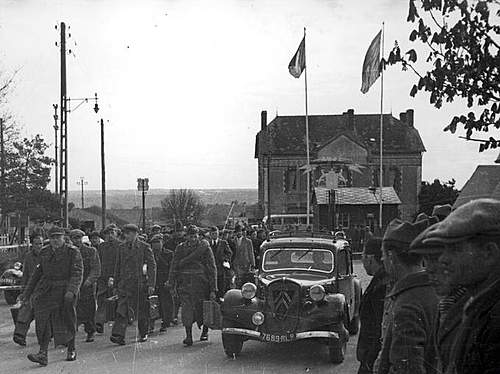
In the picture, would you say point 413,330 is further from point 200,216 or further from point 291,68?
point 200,216

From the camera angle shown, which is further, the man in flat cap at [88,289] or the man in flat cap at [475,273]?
the man in flat cap at [88,289]

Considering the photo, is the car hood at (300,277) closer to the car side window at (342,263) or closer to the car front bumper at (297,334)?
the car side window at (342,263)

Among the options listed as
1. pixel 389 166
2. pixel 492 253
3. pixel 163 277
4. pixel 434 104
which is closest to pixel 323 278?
pixel 163 277

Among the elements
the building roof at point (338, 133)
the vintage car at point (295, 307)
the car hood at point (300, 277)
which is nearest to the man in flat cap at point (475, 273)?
the vintage car at point (295, 307)

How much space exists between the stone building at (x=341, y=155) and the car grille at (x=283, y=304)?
46683mm

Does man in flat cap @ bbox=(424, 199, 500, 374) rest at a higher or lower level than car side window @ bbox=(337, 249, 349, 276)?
higher

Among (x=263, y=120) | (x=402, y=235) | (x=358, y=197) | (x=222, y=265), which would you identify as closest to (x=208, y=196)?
(x=263, y=120)

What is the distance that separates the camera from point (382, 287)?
5797 mm

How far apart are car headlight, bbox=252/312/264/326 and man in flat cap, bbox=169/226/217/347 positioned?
1.87 meters

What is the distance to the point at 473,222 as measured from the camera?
244 cm

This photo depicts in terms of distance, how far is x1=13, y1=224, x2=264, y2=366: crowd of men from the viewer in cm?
1009

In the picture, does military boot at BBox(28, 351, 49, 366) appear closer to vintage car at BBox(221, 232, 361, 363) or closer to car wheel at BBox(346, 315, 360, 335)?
vintage car at BBox(221, 232, 361, 363)

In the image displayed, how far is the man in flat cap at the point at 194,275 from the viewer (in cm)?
1194

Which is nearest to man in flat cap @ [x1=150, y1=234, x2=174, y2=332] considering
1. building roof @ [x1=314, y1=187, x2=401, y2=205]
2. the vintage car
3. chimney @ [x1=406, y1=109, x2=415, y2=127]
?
the vintage car
